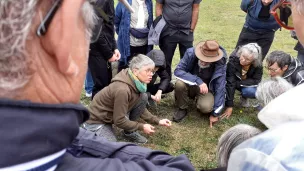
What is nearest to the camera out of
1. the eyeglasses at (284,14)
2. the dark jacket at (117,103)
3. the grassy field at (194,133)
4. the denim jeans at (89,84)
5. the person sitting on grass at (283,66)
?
the eyeglasses at (284,14)

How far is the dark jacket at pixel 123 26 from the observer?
4.71m

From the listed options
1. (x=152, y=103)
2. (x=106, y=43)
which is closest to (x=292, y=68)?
(x=152, y=103)

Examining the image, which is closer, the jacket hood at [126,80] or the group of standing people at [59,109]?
the group of standing people at [59,109]

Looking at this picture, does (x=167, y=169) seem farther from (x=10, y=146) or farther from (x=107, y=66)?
(x=107, y=66)

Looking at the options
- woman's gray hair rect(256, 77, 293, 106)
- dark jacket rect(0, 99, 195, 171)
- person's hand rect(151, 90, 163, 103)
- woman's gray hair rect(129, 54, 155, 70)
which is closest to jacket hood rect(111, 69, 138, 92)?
woman's gray hair rect(129, 54, 155, 70)

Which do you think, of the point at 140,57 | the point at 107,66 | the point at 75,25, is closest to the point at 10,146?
the point at 75,25

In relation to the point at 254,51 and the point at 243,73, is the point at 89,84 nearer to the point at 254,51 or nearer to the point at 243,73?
the point at 243,73

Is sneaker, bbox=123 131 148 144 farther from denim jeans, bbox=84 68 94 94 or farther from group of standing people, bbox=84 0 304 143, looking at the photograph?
denim jeans, bbox=84 68 94 94

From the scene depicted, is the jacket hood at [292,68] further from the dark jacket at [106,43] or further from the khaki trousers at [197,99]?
the dark jacket at [106,43]

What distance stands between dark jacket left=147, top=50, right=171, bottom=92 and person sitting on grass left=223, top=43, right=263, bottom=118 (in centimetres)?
85

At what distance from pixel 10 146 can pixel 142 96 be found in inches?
132

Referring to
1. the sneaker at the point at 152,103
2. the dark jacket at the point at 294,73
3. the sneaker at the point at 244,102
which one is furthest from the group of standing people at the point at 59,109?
the sneaker at the point at 244,102

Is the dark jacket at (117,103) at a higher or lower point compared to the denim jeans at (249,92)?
higher

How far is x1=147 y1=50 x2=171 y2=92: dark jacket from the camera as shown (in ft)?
14.6
